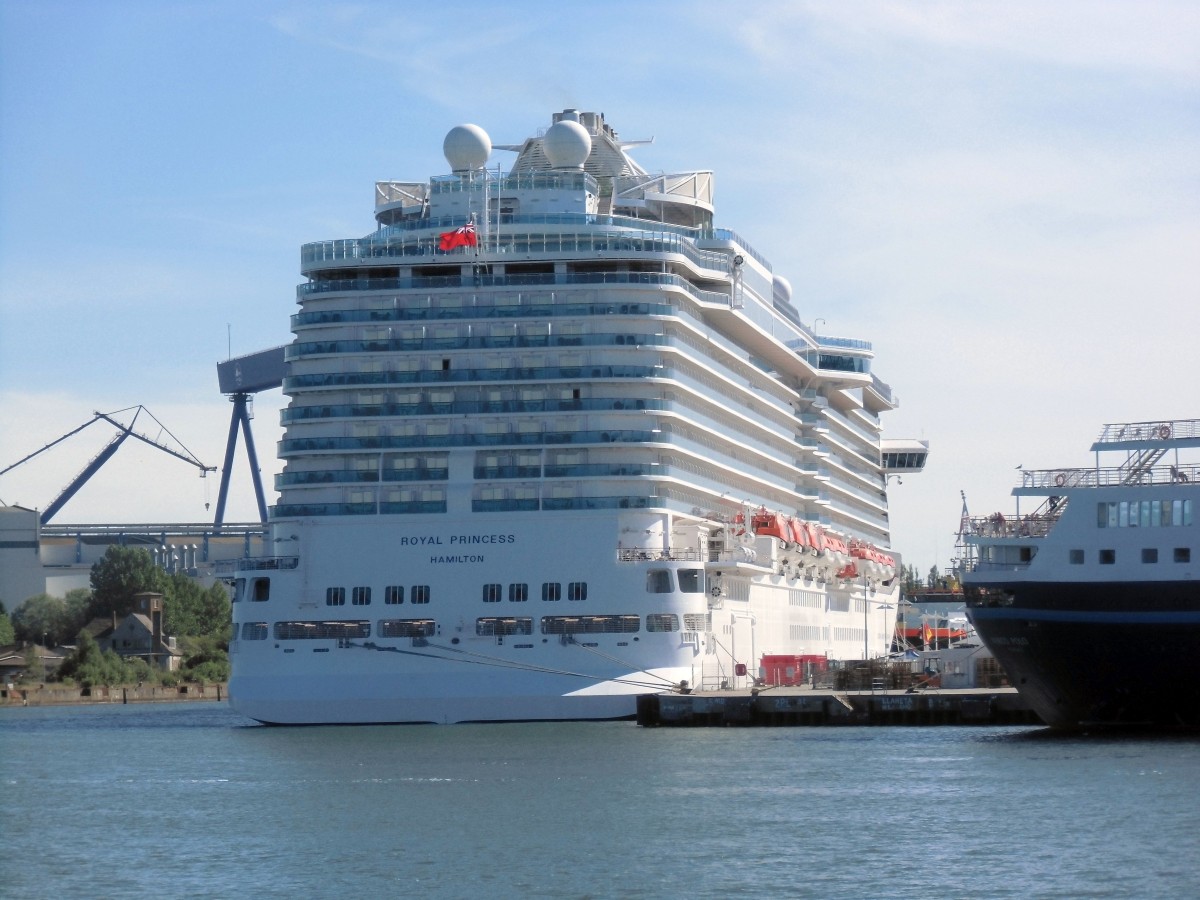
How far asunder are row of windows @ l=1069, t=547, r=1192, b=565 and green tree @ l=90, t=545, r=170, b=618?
10112 centimetres

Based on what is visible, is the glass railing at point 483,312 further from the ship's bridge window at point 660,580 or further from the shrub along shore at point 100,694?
the shrub along shore at point 100,694

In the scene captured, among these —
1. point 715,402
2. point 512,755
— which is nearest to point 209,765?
point 512,755

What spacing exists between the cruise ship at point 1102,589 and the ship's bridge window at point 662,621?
1238 cm

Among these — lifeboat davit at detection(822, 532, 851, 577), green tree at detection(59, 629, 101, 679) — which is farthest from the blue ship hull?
green tree at detection(59, 629, 101, 679)

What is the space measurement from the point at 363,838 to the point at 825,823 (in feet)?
32.2

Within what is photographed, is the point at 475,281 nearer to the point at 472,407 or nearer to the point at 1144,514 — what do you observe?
the point at 472,407

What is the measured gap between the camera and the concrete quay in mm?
71938

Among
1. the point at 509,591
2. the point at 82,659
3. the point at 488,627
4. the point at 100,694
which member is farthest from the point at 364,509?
the point at 82,659

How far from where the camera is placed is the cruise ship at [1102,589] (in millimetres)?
60250

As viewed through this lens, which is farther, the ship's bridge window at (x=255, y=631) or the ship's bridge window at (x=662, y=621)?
the ship's bridge window at (x=255, y=631)

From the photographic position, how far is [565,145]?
8469 centimetres

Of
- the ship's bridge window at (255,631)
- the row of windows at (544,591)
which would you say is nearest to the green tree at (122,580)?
the ship's bridge window at (255,631)

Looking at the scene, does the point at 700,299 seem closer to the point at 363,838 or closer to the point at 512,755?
the point at 512,755

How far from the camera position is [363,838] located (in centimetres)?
4409
